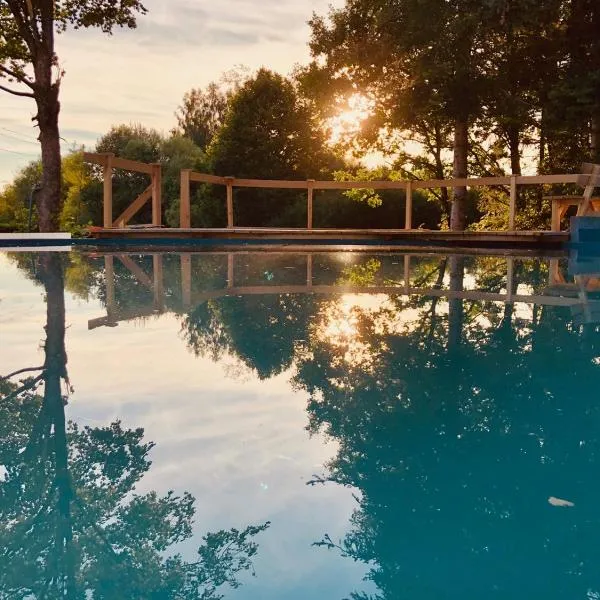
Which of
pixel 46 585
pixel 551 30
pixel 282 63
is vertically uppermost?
pixel 282 63

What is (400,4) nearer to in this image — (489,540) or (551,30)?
(551,30)

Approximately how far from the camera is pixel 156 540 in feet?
4.56

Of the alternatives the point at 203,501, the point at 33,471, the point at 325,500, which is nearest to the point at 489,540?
the point at 325,500

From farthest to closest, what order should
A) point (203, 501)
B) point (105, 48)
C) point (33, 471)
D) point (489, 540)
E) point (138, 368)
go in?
point (105, 48) → point (138, 368) → point (33, 471) → point (203, 501) → point (489, 540)

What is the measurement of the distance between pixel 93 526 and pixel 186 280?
4.81m

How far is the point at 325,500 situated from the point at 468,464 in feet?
1.55

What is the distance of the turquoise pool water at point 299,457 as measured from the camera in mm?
1272

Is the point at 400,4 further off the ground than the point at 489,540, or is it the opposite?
the point at 400,4

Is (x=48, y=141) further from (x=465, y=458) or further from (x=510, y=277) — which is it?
(x=465, y=458)

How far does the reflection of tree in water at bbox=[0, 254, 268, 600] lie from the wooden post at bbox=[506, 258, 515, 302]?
388cm

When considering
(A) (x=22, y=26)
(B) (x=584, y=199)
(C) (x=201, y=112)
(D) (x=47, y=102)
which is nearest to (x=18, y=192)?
(C) (x=201, y=112)

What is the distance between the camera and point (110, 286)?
5.64m

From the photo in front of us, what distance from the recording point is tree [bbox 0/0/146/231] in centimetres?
1385

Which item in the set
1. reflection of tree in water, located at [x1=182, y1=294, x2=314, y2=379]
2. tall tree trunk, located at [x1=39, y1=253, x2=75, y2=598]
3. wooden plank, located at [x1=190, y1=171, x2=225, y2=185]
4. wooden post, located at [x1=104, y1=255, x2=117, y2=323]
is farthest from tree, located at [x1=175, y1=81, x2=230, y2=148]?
tall tree trunk, located at [x1=39, y1=253, x2=75, y2=598]
